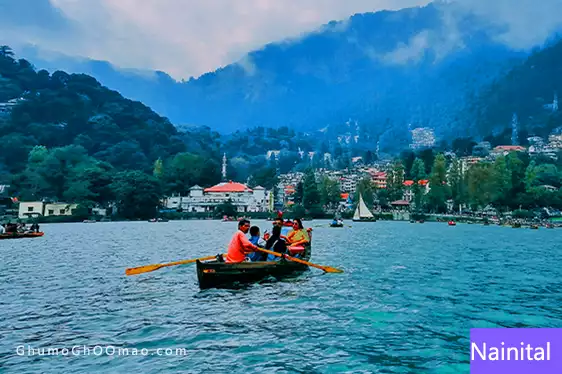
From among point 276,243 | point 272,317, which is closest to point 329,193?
point 276,243

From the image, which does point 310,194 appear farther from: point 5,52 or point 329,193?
point 5,52

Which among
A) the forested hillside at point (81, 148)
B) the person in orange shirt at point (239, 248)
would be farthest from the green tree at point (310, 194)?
the person in orange shirt at point (239, 248)

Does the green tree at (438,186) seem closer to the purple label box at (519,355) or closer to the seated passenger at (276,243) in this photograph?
the seated passenger at (276,243)

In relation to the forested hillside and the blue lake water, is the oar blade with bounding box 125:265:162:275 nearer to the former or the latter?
the blue lake water

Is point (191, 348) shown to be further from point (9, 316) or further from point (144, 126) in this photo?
point (144, 126)

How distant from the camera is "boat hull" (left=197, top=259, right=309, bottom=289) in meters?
16.1

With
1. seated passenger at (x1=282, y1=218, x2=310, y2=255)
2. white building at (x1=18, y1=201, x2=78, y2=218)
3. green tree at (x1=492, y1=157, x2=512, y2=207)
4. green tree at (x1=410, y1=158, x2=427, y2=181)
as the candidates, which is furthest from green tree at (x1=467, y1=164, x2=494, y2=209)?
seated passenger at (x1=282, y1=218, x2=310, y2=255)

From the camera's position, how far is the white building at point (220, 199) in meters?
143

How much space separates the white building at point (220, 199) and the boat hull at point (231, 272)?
121 m

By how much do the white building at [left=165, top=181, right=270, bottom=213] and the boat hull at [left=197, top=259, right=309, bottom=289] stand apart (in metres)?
121

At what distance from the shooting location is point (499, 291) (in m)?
17.3

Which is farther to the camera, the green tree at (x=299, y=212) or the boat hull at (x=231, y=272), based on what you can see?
the green tree at (x=299, y=212)

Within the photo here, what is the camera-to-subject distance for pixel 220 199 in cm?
14450

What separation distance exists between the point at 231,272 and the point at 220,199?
129 m
